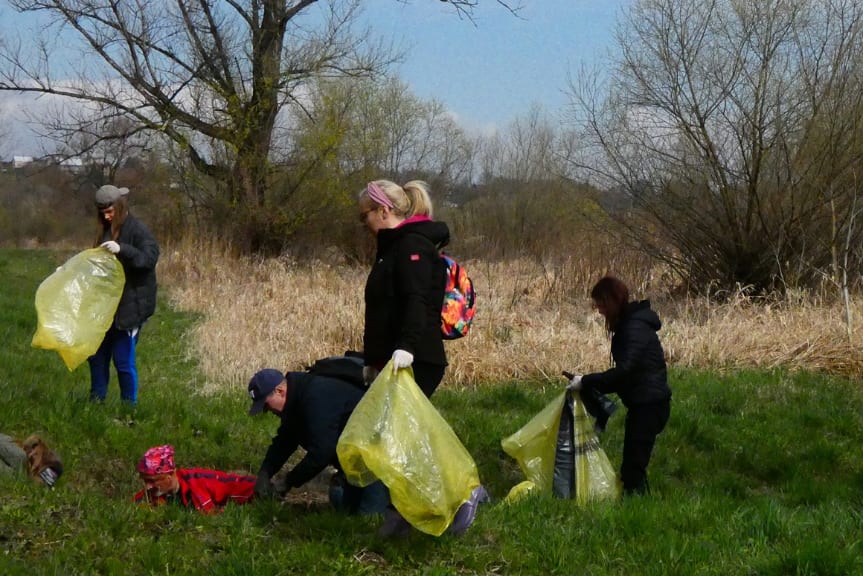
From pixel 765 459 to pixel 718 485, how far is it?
0.68 meters

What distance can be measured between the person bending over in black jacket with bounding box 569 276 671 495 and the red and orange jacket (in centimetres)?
199

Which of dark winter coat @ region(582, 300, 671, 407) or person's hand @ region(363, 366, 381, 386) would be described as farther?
dark winter coat @ region(582, 300, 671, 407)

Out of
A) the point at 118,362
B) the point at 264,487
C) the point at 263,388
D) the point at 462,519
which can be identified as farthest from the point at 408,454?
the point at 118,362

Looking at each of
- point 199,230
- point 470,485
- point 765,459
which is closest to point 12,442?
point 470,485

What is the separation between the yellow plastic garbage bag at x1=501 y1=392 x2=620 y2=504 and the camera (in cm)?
530

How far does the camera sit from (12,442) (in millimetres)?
5289

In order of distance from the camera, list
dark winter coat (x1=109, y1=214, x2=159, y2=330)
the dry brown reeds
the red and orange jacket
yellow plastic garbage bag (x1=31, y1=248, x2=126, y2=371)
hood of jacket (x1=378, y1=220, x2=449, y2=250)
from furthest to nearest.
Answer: the dry brown reeds < dark winter coat (x1=109, y1=214, x2=159, y2=330) < yellow plastic garbage bag (x1=31, y1=248, x2=126, y2=371) < the red and orange jacket < hood of jacket (x1=378, y1=220, x2=449, y2=250)

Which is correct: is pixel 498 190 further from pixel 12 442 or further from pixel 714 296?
pixel 12 442

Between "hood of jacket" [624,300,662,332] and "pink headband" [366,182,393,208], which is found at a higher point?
"pink headband" [366,182,393,208]

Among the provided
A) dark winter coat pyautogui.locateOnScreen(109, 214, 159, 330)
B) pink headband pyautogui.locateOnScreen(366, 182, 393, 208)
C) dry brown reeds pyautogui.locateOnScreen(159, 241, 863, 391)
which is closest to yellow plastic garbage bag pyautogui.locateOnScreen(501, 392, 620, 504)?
pink headband pyautogui.locateOnScreen(366, 182, 393, 208)

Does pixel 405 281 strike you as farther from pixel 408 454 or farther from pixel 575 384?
pixel 575 384

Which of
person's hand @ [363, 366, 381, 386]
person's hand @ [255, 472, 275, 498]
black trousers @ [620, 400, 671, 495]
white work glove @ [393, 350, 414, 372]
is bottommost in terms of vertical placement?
person's hand @ [255, 472, 275, 498]

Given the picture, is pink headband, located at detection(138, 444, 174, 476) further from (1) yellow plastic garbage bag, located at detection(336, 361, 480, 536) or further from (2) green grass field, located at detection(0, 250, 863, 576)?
(1) yellow plastic garbage bag, located at detection(336, 361, 480, 536)

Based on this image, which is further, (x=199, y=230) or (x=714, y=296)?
(x=199, y=230)
